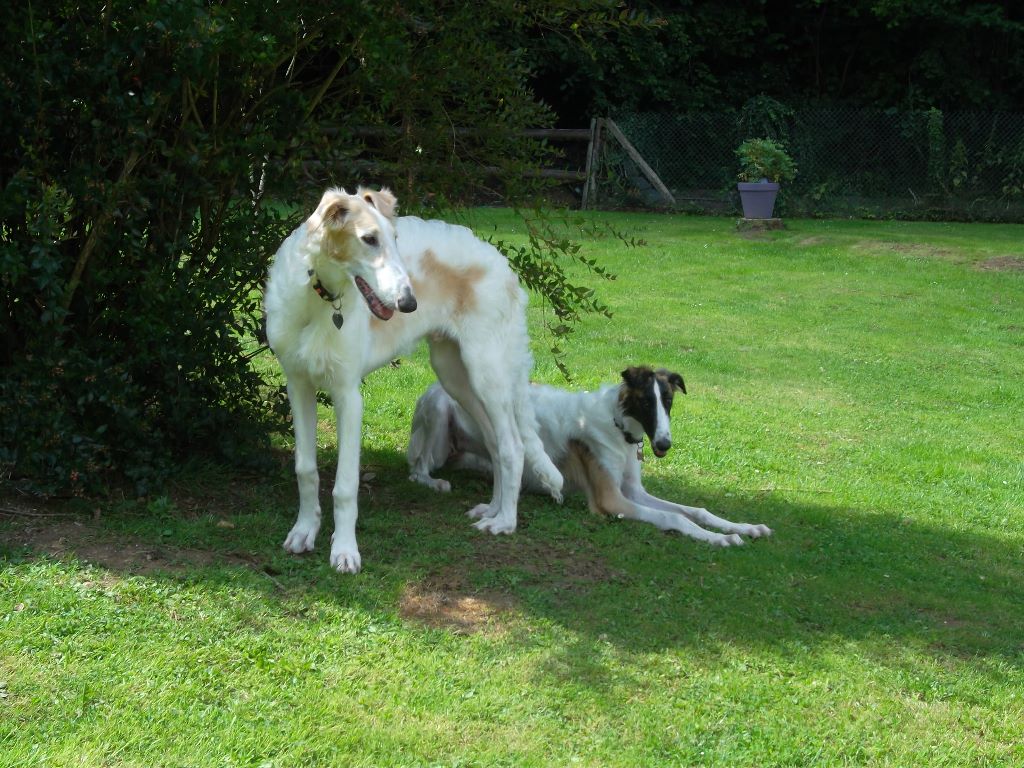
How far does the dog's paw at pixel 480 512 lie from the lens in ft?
20.9

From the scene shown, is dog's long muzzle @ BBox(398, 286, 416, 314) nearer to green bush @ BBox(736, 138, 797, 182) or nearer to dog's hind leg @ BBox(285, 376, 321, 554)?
dog's hind leg @ BBox(285, 376, 321, 554)

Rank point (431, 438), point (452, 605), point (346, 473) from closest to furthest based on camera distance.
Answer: point (452, 605), point (346, 473), point (431, 438)

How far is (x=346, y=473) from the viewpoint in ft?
18.1

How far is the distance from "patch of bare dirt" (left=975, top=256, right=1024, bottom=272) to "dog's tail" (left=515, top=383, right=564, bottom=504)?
11.8m

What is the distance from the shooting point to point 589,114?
992 inches

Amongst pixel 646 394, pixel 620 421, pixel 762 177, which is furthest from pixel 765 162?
pixel 646 394

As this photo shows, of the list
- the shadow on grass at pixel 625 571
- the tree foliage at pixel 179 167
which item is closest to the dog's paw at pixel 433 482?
the shadow on grass at pixel 625 571

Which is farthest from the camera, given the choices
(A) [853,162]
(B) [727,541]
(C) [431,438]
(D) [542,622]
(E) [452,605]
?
(A) [853,162]

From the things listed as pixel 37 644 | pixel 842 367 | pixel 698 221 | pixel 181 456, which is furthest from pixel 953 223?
pixel 37 644

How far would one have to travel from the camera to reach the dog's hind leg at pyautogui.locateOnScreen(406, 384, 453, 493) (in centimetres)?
707

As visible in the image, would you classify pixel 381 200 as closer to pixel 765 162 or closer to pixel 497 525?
pixel 497 525

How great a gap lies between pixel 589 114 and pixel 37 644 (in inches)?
874

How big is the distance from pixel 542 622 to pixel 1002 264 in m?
13.8

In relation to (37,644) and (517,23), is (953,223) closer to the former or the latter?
(517,23)
